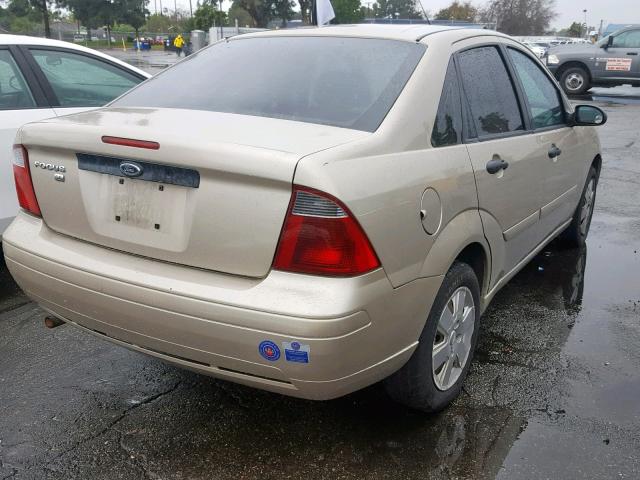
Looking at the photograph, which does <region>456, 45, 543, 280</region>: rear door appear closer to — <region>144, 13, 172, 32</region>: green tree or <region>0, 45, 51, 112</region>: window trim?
<region>0, 45, 51, 112</region>: window trim

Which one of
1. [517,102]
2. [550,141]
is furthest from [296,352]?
[550,141]

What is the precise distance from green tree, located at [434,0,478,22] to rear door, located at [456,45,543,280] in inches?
3139

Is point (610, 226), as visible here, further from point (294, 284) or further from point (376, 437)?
point (294, 284)

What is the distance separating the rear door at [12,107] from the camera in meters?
3.99

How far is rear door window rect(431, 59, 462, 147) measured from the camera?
2.55 m

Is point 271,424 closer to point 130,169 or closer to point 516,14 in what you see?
point 130,169

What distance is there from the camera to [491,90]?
3180 millimetres

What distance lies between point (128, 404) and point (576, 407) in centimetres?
205

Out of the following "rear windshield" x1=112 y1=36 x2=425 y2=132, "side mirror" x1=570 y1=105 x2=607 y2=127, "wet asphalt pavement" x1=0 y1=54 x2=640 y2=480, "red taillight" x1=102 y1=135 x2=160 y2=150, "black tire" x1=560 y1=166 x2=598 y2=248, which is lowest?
"wet asphalt pavement" x1=0 y1=54 x2=640 y2=480

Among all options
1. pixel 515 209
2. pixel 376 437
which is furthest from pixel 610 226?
pixel 376 437

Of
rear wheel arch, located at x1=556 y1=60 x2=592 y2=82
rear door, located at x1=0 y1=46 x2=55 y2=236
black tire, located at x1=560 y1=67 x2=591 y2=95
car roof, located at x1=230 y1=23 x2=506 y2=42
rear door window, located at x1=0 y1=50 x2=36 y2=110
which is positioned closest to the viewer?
car roof, located at x1=230 y1=23 x2=506 y2=42

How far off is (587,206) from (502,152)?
2.41 m

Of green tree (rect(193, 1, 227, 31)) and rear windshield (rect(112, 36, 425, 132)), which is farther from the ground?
green tree (rect(193, 1, 227, 31))

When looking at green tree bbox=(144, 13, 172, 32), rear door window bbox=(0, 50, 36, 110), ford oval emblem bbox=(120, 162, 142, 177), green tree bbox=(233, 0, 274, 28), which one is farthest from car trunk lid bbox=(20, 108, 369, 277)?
green tree bbox=(144, 13, 172, 32)
